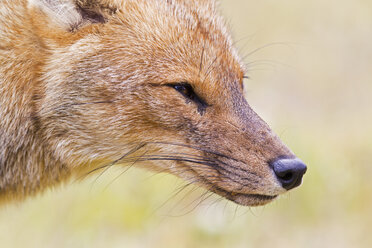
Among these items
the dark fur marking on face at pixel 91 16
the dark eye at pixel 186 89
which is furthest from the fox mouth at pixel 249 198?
the dark fur marking on face at pixel 91 16

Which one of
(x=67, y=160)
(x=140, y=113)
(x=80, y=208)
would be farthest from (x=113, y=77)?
(x=80, y=208)

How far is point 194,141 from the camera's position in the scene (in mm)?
5117

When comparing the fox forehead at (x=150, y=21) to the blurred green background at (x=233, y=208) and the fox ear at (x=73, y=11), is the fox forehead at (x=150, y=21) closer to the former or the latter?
the fox ear at (x=73, y=11)

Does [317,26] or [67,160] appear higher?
[317,26]

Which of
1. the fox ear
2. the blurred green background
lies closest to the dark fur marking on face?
the fox ear

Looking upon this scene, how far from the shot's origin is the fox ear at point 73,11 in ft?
17.1

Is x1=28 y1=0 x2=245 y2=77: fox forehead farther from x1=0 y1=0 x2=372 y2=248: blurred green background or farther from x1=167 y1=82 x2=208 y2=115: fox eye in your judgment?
x1=0 y1=0 x2=372 y2=248: blurred green background

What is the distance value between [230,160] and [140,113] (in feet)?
2.78

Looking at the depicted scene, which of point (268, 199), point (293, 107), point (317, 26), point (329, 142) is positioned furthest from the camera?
point (317, 26)

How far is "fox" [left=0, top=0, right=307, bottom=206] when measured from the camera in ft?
16.8

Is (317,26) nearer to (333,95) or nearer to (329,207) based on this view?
(333,95)

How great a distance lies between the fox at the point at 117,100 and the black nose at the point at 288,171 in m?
0.14

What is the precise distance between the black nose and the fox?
139mm

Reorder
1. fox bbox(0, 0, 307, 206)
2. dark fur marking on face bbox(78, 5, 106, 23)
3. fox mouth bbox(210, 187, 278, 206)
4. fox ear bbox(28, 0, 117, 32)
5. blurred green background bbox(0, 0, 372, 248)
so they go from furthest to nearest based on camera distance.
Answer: blurred green background bbox(0, 0, 372, 248), dark fur marking on face bbox(78, 5, 106, 23), fox ear bbox(28, 0, 117, 32), fox bbox(0, 0, 307, 206), fox mouth bbox(210, 187, 278, 206)
